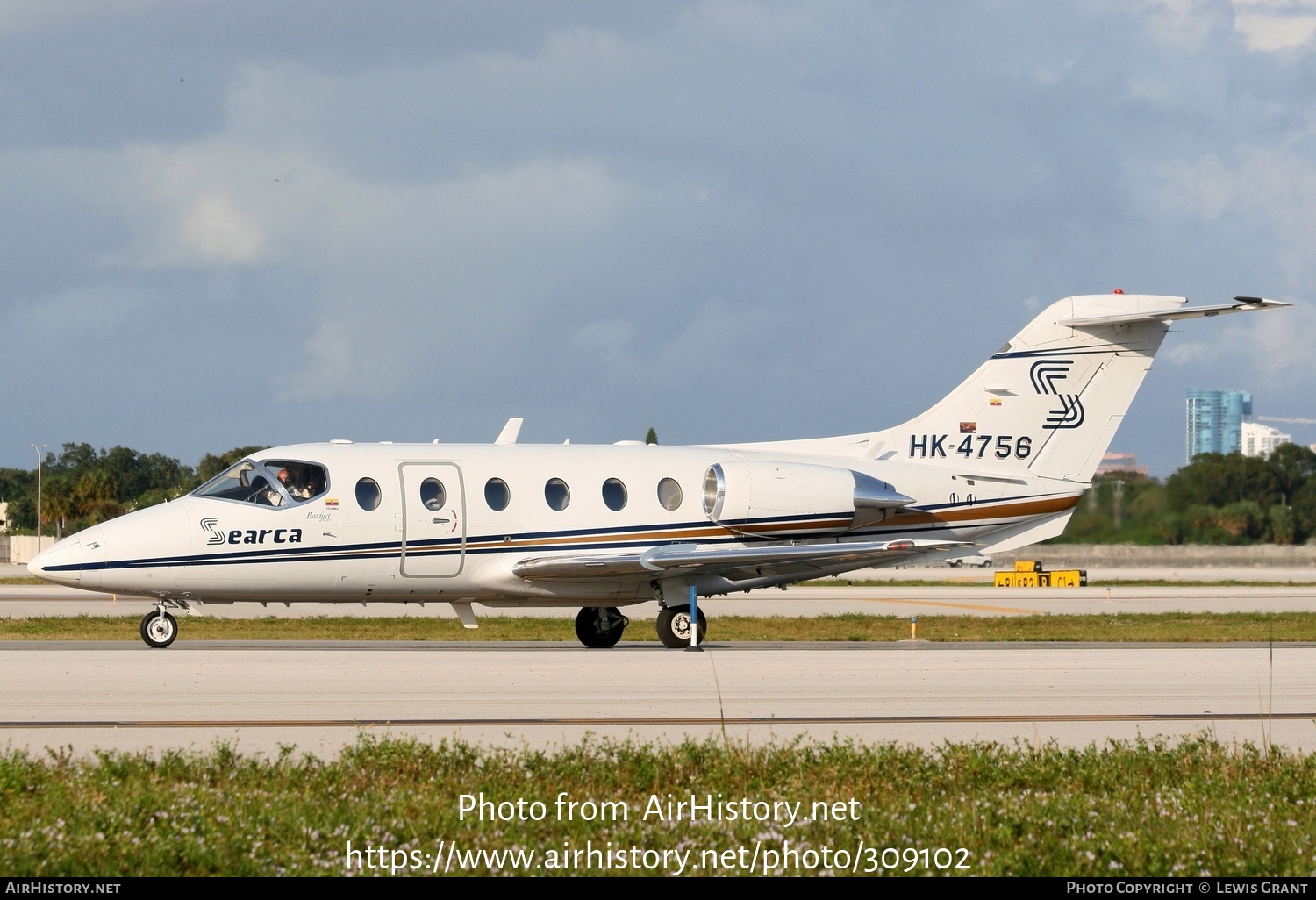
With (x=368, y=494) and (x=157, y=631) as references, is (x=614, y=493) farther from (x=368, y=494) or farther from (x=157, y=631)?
(x=157, y=631)

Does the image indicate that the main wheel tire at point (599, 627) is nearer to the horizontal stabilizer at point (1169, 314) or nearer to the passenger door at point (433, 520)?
the passenger door at point (433, 520)

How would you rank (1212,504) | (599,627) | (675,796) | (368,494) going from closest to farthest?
(675,796)
(368,494)
(599,627)
(1212,504)

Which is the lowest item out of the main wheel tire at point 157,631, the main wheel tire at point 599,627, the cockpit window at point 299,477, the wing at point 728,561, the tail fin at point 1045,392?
the main wheel tire at point 599,627

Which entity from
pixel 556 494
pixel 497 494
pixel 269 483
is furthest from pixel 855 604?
pixel 269 483

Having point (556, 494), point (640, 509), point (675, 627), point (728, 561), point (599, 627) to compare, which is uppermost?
point (556, 494)

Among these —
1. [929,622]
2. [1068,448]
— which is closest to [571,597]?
[1068,448]

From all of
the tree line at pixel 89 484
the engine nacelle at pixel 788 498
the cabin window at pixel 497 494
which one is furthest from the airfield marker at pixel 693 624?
the tree line at pixel 89 484

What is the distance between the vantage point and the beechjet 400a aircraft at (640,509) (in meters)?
21.5

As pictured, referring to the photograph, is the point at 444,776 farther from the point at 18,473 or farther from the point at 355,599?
the point at 18,473

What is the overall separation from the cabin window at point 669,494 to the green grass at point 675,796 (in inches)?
494

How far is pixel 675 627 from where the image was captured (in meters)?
23.3

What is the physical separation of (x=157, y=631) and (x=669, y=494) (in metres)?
8.20

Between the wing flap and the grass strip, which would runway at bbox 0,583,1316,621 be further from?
the wing flap
